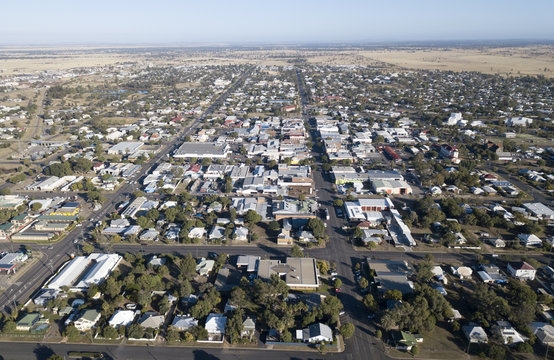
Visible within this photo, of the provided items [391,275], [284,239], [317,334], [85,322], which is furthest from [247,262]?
[85,322]

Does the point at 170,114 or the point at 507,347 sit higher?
the point at 170,114

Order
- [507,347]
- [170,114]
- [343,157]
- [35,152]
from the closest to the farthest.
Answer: [507,347], [343,157], [35,152], [170,114]

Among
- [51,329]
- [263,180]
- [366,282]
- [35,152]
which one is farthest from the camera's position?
[35,152]

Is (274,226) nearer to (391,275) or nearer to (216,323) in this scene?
(391,275)

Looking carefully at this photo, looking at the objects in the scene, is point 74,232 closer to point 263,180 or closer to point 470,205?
point 263,180

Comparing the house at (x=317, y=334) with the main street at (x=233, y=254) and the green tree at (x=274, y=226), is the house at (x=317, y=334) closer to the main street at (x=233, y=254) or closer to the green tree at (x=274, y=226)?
the main street at (x=233, y=254)

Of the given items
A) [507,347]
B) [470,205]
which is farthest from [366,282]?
[470,205]

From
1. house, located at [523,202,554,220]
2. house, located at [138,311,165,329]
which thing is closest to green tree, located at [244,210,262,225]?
house, located at [138,311,165,329]
